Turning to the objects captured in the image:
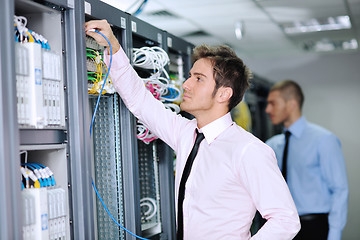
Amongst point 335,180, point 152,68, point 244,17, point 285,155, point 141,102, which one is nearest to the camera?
point 141,102

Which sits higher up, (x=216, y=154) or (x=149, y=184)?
(x=216, y=154)

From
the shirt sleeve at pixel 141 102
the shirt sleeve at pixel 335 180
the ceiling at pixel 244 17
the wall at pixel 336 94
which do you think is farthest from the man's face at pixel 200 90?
the wall at pixel 336 94

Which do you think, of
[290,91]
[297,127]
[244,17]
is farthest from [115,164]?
[244,17]

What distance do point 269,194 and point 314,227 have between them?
1714mm

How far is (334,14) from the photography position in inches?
200

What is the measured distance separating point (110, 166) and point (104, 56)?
21.0 inches

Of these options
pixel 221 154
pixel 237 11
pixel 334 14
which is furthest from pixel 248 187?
pixel 334 14

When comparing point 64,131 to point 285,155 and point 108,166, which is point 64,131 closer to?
point 108,166

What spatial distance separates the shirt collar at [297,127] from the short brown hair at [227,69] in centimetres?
152

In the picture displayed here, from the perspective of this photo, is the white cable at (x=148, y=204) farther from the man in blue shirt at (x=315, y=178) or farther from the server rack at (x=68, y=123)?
the man in blue shirt at (x=315, y=178)

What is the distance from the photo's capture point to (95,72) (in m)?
2.06

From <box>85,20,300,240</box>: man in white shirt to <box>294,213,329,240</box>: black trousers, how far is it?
1501 millimetres

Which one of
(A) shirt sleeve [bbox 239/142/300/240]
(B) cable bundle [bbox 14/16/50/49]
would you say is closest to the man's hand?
(B) cable bundle [bbox 14/16/50/49]

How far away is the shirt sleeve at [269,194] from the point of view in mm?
1927
